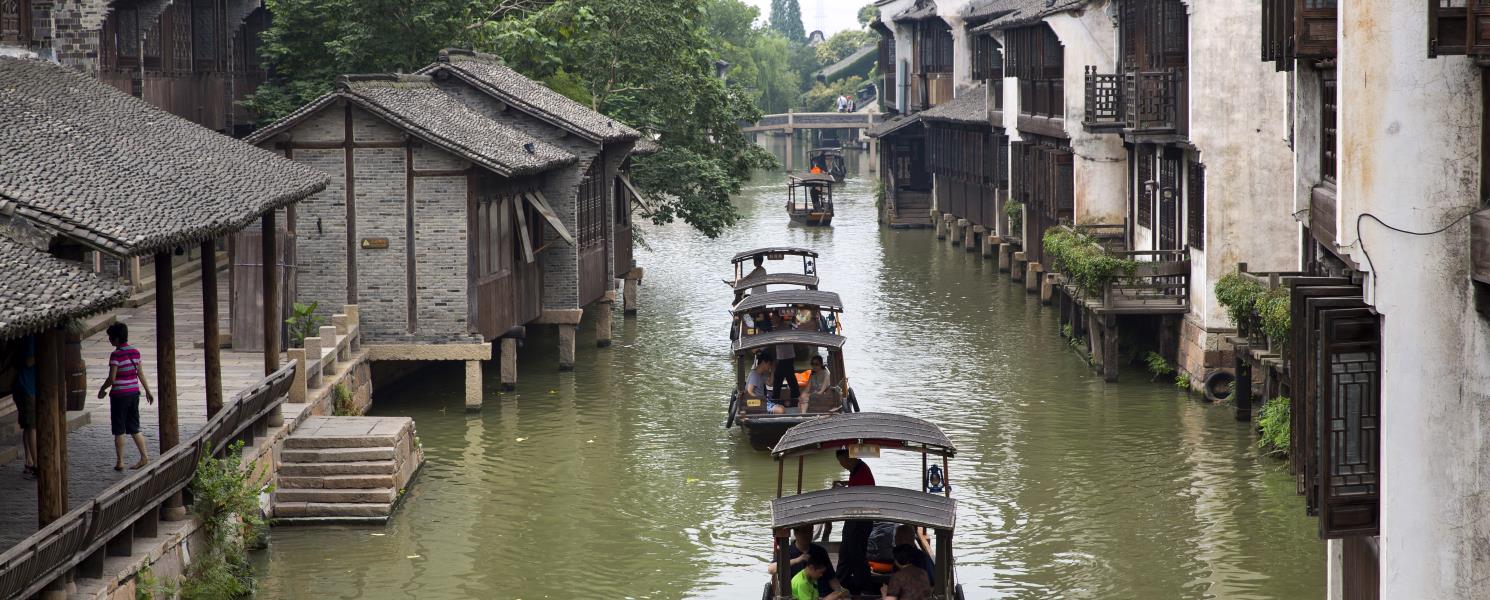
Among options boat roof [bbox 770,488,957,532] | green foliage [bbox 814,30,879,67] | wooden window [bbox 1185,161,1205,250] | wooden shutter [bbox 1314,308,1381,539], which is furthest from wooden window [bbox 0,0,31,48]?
green foliage [bbox 814,30,879,67]

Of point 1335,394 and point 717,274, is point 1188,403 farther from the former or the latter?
point 717,274

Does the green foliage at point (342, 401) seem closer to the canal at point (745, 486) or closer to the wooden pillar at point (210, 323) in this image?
the canal at point (745, 486)

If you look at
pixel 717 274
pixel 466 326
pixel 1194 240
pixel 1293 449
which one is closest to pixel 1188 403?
pixel 1194 240

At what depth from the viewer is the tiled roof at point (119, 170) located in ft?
47.9

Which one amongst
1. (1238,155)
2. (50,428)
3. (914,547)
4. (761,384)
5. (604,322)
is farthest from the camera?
(604,322)

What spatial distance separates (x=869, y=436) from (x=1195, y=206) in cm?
1149

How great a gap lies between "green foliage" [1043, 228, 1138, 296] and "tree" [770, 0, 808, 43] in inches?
5560

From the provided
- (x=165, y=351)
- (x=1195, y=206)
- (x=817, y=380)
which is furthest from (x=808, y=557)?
(x=1195, y=206)

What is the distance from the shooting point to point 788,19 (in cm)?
17288

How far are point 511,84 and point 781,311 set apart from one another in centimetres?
629

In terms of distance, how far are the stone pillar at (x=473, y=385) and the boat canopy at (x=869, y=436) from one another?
28.5ft

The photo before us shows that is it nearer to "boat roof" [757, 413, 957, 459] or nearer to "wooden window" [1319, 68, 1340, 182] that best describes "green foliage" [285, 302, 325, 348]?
"boat roof" [757, 413, 957, 459]

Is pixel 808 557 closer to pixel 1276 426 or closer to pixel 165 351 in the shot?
pixel 165 351

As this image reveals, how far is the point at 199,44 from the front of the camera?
125ft
